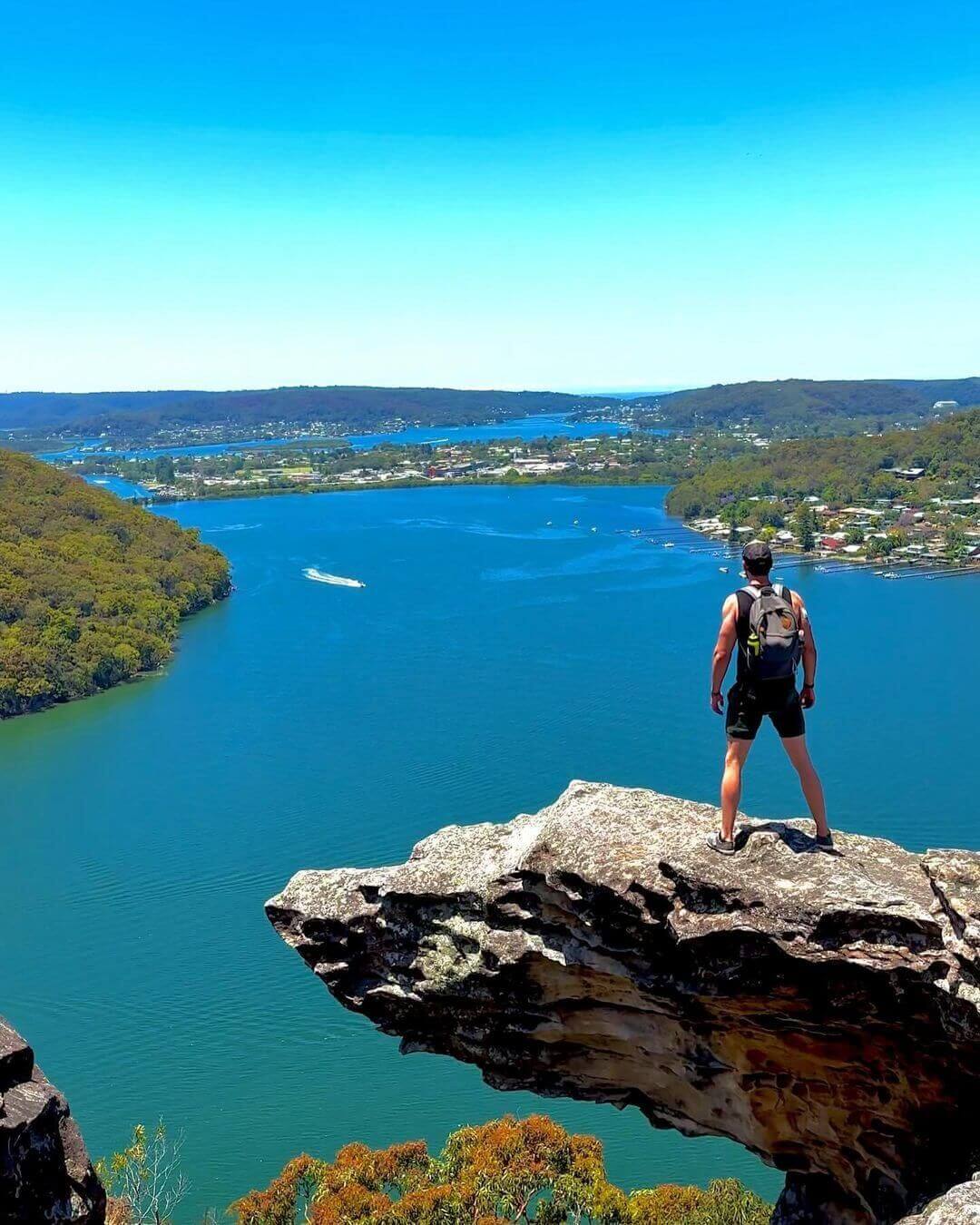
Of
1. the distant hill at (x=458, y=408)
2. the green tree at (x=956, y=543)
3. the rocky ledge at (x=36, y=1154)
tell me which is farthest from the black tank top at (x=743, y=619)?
the distant hill at (x=458, y=408)

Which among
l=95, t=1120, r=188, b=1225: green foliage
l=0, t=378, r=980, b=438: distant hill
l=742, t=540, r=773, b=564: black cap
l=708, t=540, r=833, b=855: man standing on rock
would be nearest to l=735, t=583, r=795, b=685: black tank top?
l=708, t=540, r=833, b=855: man standing on rock

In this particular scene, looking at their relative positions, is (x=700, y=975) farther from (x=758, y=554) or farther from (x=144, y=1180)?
(x=144, y=1180)

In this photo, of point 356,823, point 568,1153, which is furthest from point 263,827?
point 568,1153

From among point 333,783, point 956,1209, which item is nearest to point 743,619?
point 956,1209

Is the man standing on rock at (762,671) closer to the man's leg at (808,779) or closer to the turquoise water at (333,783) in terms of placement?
the man's leg at (808,779)

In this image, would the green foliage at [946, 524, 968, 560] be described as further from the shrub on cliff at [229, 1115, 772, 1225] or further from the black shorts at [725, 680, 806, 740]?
the black shorts at [725, 680, 806, 740]

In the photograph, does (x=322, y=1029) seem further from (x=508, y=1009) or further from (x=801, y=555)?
(x=801, y=555)
